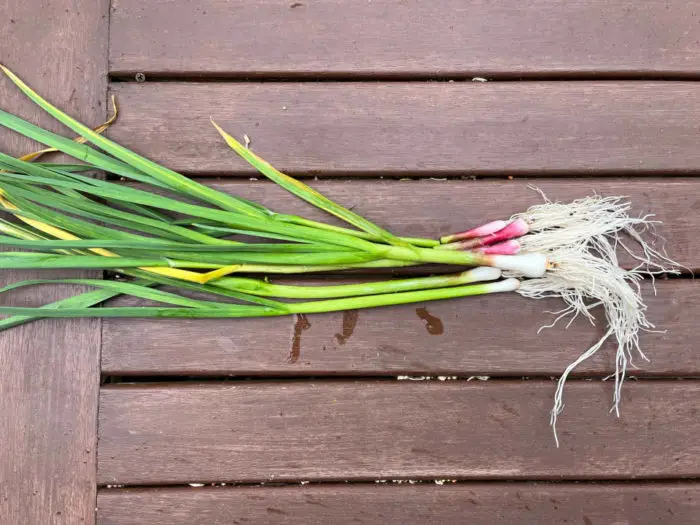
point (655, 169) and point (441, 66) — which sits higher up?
point (441, 66)

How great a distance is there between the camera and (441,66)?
103 centimetres

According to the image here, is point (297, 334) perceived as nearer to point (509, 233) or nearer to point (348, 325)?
point (348, 325)

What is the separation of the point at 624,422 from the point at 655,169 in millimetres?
457

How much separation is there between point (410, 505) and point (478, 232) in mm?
493

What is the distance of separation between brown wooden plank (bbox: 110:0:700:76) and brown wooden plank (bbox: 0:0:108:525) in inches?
6.5

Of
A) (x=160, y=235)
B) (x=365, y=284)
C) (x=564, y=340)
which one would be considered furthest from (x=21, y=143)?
(x=564, y=340)

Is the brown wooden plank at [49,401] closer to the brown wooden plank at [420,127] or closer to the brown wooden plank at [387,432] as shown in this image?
the brown wooden plank at [387,432]

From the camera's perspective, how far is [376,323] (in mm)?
993

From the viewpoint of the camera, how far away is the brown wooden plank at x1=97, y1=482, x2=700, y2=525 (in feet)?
3.23

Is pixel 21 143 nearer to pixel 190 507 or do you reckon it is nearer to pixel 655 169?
pixel 190 507

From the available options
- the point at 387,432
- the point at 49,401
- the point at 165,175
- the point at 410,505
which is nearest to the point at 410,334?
the point at 387,432

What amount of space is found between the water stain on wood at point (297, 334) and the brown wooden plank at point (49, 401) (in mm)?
343

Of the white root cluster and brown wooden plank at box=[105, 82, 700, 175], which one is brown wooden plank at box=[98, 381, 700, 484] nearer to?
the white root cluster

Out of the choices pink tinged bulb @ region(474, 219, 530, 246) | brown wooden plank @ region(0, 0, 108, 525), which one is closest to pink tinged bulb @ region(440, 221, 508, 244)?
pink tinged bulb @ region(474, 219, 530, 246)
